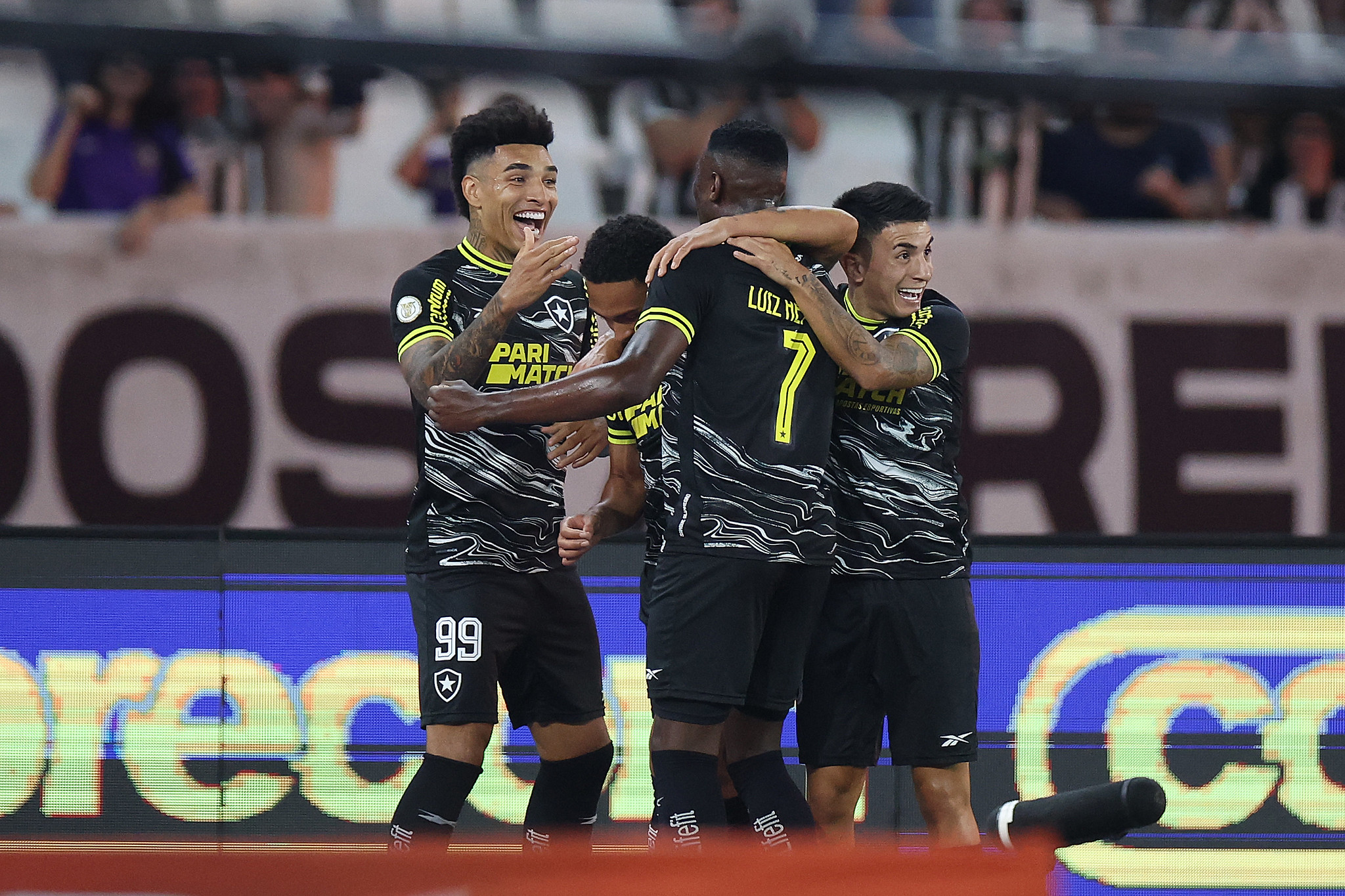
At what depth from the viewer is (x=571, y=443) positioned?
4004mm

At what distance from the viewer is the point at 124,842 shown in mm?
1876

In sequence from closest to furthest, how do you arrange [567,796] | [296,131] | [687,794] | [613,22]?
[687,794] → [567,796] → [296,131] → [613,22]

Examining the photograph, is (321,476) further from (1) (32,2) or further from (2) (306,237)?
(1) (32,2)

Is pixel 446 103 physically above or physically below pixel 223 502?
above

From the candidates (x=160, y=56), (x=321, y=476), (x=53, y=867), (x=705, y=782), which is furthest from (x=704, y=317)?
(x=160, y=56)

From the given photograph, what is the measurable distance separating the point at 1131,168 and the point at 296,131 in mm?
4856

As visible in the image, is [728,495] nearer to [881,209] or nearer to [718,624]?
[718,624]

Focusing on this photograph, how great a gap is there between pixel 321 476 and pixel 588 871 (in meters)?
6.72

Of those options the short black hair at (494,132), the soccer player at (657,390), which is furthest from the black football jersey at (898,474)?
the short black hair at (494,132)

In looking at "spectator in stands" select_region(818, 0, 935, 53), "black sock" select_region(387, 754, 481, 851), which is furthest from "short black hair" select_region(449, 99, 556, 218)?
"spectator in stands" select_region(818, 0, 935, 53)

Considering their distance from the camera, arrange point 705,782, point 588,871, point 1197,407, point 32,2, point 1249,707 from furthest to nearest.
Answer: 1. point 1197,407
2. point 32,2
3. point 1249,707
4. point 705,782
5. point 588,871

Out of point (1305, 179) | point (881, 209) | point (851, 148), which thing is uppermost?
point (851, 148)

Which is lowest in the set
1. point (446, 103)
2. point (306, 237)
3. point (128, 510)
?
point (128, 510)

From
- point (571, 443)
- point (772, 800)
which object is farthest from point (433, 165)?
point (772, 800)
